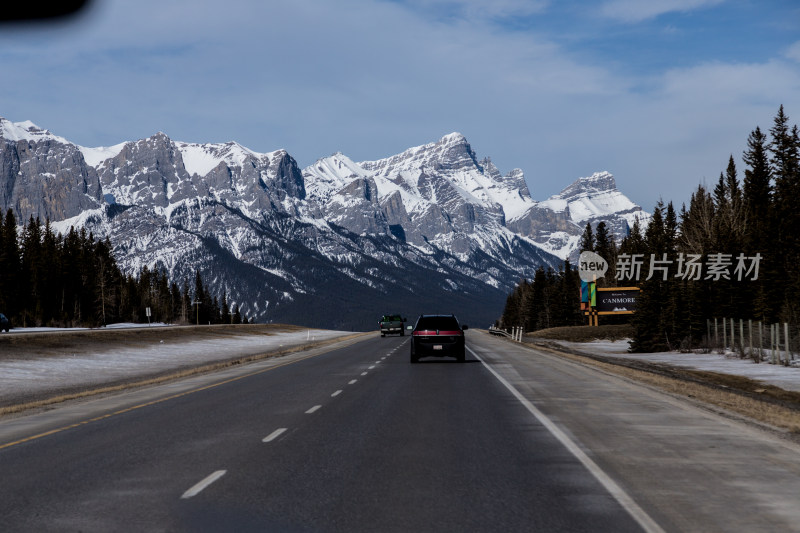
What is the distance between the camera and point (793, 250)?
77750 millimetres

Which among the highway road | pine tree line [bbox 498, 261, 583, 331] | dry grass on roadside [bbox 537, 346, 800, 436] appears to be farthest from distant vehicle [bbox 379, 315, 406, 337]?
the highway road

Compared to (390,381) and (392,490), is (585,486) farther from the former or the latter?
(390,381)

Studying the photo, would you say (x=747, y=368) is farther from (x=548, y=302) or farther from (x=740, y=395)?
(x=548, y=302)

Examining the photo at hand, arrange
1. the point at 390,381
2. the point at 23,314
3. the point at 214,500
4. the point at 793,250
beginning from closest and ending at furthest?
the point at 214,500
the point at 390,381
the point at 793,250
the point at 23,314

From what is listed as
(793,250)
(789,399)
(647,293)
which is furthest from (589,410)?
(793,250)

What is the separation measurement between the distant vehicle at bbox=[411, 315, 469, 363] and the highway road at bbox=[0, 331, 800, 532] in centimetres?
1517

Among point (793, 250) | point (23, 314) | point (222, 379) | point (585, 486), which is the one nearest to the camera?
point (585, 486)

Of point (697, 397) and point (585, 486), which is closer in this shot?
point (585, 486)

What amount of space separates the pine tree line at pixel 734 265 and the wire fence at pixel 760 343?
6.96 ft

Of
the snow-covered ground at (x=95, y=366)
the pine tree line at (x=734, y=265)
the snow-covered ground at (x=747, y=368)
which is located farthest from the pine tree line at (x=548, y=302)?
the snow-covered ground at (x=747, y=368)

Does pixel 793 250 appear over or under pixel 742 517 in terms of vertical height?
over

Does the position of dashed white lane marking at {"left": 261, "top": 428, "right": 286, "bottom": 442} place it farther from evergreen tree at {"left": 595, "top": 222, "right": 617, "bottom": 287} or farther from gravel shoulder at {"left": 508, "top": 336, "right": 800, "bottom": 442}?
evergreen tree at {"left": 595, "top": 222, "right": 617, "bottom": 287}

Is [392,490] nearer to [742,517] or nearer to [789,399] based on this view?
Result: [742,517]

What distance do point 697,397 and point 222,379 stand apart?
1517cm
